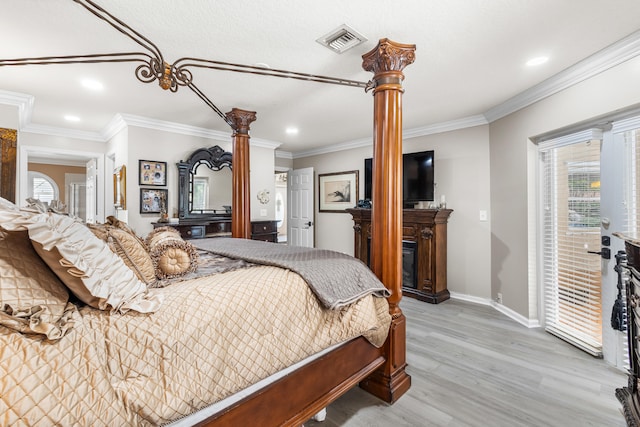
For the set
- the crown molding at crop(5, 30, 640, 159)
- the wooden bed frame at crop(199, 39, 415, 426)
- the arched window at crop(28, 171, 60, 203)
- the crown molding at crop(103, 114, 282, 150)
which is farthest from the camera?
the arched window at crop(28, 171, 60, 203)

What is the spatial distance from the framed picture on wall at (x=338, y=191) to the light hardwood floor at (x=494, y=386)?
117 inches

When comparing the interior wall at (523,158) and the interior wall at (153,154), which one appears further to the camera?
the interior wall at (153,154)

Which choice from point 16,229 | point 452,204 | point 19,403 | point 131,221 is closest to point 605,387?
point 452,204

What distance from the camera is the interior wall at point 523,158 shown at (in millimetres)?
2232

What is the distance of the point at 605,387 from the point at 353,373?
5.87 feet

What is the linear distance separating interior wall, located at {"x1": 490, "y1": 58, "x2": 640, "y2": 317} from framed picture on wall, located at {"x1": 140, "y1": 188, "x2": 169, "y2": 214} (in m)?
4.34

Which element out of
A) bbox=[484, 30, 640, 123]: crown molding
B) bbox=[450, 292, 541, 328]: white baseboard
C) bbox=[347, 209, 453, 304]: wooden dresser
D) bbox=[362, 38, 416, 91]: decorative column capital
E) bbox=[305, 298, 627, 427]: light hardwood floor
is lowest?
bbox=[305, 298, 627, 427]: light hardwood floor

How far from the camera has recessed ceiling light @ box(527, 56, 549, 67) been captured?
235cm

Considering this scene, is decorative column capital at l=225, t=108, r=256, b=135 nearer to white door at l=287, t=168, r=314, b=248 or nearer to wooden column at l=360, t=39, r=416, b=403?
wooden column at l=360, t=39, r=416, b=403

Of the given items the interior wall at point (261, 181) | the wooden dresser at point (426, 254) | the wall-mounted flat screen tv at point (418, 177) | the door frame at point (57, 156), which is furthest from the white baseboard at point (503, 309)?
the door frame at point (57, 156)

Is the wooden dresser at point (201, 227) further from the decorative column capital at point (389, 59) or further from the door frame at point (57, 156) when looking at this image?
the decorative column capital at point (389, 59)

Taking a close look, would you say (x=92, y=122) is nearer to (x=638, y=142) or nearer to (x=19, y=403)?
(x=19, y=403)

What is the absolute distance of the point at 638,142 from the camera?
2.16m

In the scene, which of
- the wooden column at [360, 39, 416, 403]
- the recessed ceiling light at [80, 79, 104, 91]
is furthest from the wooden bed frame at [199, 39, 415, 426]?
the recessed ceiling light at [80, 79, 104, 91]
